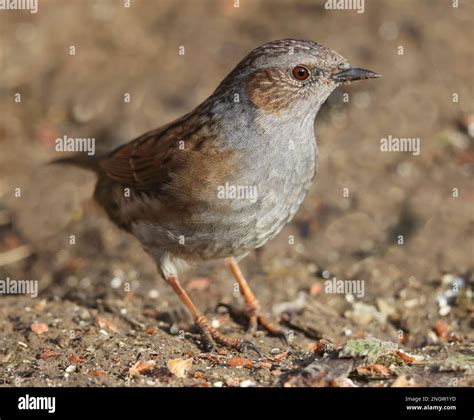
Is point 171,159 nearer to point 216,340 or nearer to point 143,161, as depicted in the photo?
point 143,161

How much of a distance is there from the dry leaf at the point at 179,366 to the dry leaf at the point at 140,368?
14 centimetres

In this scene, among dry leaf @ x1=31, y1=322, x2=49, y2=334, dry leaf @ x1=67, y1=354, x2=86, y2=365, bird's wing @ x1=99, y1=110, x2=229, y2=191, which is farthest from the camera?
dry leaf @ x1=31, y1=322, x2=49, y2=334

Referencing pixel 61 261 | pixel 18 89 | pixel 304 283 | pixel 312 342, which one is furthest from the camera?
pixel 18 89

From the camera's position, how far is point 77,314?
6.91 metres

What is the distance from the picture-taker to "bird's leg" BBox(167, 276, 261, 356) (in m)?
6.34

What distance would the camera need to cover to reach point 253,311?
703 cm

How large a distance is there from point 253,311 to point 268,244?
4.96 feet

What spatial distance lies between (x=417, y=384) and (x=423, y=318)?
1930 millimetres

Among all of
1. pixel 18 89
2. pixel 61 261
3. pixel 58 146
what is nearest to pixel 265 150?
pixel 61 261

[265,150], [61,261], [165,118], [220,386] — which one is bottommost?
[220,386]

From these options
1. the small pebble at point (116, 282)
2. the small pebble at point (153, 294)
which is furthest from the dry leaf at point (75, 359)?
the small pebble at point (116, 282)

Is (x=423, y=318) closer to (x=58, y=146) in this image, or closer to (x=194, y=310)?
(x=194, y=310)

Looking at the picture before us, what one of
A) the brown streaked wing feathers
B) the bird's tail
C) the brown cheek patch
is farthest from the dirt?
the brown cheek patch

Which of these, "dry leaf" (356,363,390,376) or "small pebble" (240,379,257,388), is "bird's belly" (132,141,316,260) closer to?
"small pebble" (240,379,257,388)
